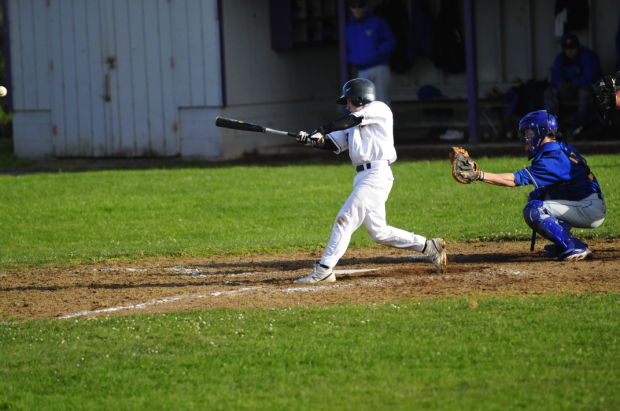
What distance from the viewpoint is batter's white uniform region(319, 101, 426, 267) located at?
8.70 metres

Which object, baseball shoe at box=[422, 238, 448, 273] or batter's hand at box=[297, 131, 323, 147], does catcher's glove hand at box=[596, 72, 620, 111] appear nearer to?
baseball shoe at box=[422, 238, 448, 273]

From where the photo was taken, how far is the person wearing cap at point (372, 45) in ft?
61.0

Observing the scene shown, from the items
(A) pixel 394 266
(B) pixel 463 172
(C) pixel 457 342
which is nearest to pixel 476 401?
(C) pixel 457 342

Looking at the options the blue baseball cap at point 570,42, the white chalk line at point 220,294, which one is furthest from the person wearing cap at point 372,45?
the white chalk line at point 220,294

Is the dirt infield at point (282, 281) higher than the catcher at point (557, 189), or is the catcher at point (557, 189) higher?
the catcher at point (557, 189)

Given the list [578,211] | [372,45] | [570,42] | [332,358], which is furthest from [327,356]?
[372,45]

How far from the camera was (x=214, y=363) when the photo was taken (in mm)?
6426

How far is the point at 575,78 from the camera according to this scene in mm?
17688

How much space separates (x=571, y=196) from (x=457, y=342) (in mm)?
3371

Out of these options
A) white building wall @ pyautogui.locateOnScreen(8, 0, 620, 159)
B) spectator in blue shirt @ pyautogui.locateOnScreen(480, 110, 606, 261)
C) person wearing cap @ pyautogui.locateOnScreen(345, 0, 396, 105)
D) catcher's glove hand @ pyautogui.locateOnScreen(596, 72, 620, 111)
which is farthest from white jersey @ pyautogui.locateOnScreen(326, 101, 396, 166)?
white building wall @ pyautogui.locateOnScreen(8, 0, 620, 159)

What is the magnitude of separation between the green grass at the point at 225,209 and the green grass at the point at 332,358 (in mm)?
3714

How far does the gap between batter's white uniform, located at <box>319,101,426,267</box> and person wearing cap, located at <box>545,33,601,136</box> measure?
30.8 ft

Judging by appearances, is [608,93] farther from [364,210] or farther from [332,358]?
[332,358]

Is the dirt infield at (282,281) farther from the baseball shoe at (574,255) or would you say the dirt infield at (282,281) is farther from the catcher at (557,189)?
the catcher at (557,189)
